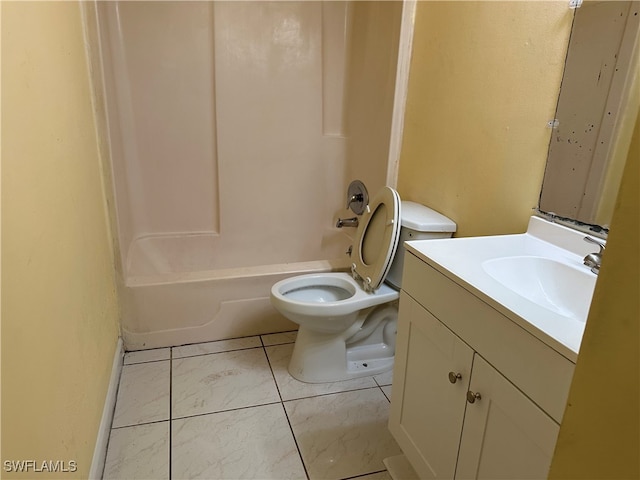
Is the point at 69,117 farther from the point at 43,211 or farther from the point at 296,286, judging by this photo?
the point at 296,286

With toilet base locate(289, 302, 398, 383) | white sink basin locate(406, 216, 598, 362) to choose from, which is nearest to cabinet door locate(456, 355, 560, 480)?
white sink basin locate(406, 216, 598, 362)

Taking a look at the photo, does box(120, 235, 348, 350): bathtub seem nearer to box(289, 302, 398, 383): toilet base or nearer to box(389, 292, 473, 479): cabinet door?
box(289, 302, 398, 383): toilet base

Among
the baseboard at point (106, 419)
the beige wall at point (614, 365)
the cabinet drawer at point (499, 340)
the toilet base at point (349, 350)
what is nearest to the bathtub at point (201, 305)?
the baseboard at point (106, 419)

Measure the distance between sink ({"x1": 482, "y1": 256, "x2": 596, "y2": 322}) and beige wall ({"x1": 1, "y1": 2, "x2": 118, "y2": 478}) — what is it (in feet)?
3.43

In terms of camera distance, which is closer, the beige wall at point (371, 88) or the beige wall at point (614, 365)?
the beige wall at point (614, 365)

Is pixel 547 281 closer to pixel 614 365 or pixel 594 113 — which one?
pixel 594 113

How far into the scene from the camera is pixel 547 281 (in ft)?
4.02

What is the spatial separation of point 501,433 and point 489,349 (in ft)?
0.59

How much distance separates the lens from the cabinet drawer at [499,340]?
80cm

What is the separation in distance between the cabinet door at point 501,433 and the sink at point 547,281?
0.91 ft

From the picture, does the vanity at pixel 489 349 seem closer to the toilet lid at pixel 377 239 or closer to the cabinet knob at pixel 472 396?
the cabinet knob at pixel 472 396

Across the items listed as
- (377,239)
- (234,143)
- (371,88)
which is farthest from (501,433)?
(234,143)

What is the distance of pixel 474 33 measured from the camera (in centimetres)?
161

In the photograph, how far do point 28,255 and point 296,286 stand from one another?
4.01 feet
